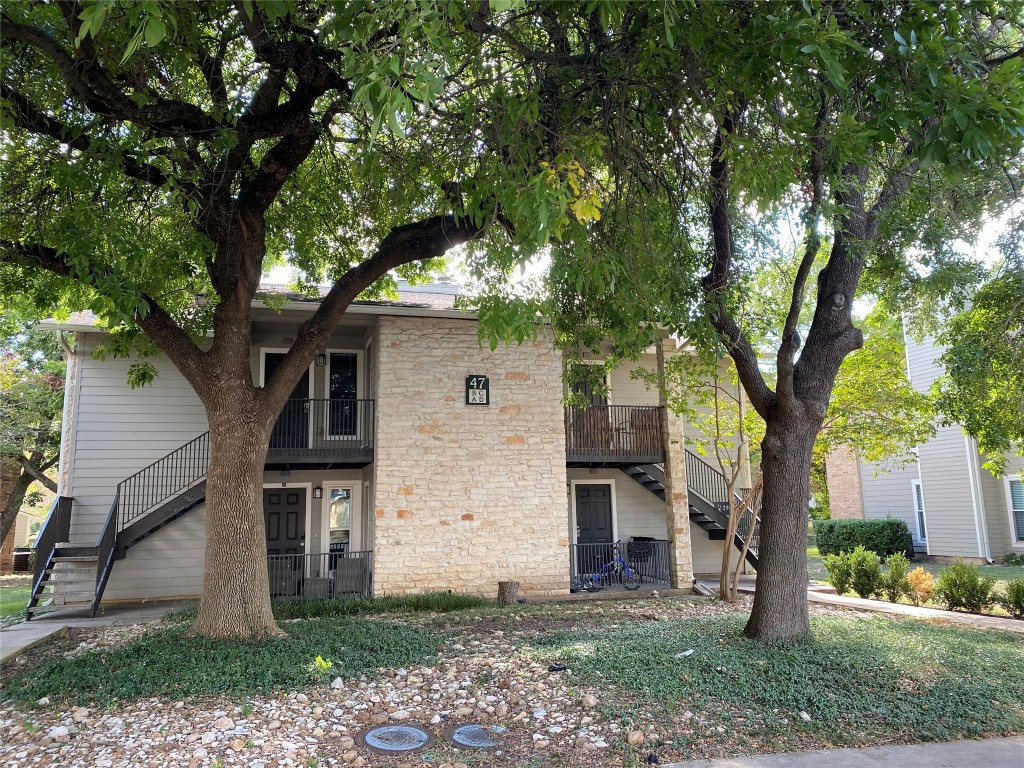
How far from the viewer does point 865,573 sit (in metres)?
13.0

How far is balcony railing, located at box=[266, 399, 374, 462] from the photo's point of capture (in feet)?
40.5

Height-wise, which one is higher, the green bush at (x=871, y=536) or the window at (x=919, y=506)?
the window at (x=919, y=506)

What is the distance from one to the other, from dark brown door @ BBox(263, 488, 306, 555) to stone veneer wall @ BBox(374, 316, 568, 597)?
3.00m

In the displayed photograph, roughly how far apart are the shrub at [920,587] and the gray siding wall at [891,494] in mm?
9642

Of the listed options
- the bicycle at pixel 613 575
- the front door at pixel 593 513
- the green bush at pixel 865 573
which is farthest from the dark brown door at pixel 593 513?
the green bush at pixel 865 573

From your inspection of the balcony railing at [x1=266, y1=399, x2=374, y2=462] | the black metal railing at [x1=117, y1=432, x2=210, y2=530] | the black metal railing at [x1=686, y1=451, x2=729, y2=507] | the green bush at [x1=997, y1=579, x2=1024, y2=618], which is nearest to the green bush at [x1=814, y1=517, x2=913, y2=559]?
the black metal railing at [x1=686, y1=451, x2=729, y2=507]

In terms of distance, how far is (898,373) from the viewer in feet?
40.0

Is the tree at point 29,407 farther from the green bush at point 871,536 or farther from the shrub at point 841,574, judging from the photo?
the green bush at point 871,536

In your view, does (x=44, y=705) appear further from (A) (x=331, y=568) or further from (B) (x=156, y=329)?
(A) (x=331, y=568)

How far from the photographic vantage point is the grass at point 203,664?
5953 millimetres

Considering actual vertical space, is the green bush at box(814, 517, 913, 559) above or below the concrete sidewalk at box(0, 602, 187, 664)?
above

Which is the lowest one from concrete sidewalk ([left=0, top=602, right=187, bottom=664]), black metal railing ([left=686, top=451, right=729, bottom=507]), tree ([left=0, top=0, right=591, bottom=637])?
concrete sidewalk ([left=0, top=602, right=187, bottom=664])

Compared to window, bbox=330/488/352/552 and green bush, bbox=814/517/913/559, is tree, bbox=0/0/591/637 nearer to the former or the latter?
window, bbox=330/488/352/552

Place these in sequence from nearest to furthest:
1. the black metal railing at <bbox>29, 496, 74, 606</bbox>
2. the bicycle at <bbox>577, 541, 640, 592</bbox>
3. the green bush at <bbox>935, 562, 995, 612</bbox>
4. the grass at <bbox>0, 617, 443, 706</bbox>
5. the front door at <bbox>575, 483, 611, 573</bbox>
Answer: the grass at <bbox>0, 617, 443, 706</bbox> → the black metal railing at <bbox>29, 496, 74, 606</bbox> → the green bush at <bbox>935, 562, 995, 612</bbox> → the bicycle at <bbox>577, 541, 640, 592</bbox> → the front door at <bbox>575, 483, 611, 573</bbox>
